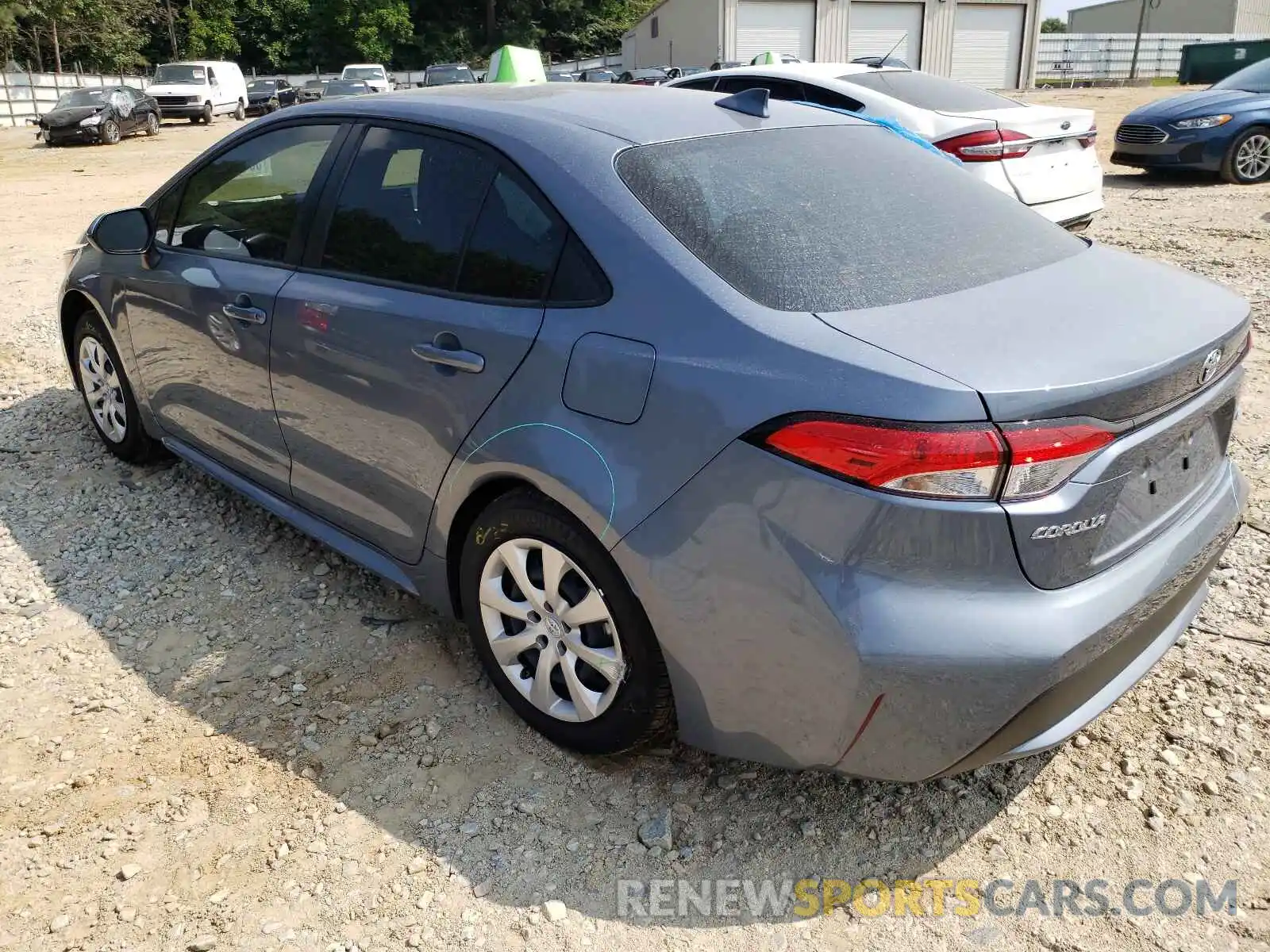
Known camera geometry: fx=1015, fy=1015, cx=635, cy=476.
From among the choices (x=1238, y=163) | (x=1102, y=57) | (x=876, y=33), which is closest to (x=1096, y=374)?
(x=1238, y=163)

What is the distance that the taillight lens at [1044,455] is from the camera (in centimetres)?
189

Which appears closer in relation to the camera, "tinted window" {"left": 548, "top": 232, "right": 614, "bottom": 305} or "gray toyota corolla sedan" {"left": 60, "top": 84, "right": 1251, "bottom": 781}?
"gray toyota corolla sedan" {"left": 60, "top": 84, "right": 1251, "bottom": 781}

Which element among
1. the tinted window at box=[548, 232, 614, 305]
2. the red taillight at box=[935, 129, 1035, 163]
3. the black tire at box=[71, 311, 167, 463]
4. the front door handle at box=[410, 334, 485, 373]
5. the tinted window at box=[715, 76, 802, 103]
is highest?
the tinted window at box=[715, 76, 802, 103]

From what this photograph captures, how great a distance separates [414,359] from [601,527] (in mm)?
817

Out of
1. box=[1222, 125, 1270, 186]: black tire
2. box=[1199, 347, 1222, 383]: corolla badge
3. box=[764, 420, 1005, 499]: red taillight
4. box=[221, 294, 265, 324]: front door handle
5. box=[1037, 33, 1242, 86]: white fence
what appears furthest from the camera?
box=[1037, 33, 1242, 86]: white fence

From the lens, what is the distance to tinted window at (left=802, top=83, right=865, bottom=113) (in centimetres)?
759

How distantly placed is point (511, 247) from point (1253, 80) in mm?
12676

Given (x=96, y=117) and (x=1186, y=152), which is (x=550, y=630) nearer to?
(x=1186, y=152)

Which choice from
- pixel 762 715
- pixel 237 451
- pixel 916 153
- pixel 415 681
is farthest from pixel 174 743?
pixel 916 153

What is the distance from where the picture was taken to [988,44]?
133ft

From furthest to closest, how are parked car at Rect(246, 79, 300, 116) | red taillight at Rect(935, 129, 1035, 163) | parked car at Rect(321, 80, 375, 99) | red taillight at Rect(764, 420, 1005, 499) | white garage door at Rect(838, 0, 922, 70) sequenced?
white garage door at Rect(838, 0, 922, 70)
parked car at Rect(246, 79, 300, 116)
parked car at Rect(321, 80, 375, 99)
red taillight at Rect(935, 129, 1035, 163)
red taillight at Rect(764, 420, 1005, 499)

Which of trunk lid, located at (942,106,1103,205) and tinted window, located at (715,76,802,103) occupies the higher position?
tinted window, located at (715,76,802,103)

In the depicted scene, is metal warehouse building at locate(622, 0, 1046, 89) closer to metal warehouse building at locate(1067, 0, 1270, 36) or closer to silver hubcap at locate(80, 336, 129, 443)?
metal warehouse building at locate(1067, 0, 1270, 36)

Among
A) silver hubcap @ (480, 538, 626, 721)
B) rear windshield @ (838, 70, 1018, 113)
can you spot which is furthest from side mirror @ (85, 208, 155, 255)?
rear windshield @ (838, 70, 1018, 113)
